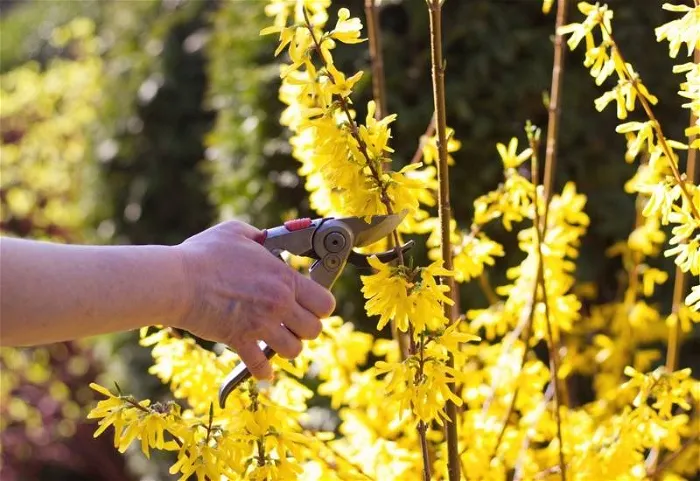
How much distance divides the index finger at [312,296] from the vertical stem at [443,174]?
0.28m

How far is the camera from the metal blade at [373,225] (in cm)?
162

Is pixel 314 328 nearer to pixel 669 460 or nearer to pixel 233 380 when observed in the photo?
pixel 233 380

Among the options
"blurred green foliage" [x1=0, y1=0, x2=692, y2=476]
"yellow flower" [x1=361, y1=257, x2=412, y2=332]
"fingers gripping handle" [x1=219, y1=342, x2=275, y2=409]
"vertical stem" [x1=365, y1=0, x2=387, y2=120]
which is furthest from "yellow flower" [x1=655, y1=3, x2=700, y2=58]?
"blurred green foliage" [x1=0, y1=0, x2=692, y2=476]

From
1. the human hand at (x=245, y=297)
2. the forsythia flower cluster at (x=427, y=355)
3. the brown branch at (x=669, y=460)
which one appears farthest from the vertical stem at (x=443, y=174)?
the brown branch at (x=669, y=460)

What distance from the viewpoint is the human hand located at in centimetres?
141

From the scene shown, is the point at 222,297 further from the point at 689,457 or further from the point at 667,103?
the point at 667,103

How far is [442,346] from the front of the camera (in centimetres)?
164

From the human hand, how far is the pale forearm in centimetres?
4

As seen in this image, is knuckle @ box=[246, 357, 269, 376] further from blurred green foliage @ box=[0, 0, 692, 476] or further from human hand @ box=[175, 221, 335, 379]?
blurred green foliage @ box=[0, 0, 692, 476]

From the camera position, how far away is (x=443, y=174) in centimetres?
169

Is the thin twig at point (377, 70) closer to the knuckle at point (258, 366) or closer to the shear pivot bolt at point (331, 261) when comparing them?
the shear pivot bolt at point (331, 261)

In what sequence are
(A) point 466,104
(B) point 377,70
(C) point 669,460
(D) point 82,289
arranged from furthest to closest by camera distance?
(A) point 466,104
(B) point 377,70
(C) point 669,460
(D) point 82,289

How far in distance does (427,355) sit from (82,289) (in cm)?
61

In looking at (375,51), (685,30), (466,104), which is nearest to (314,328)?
(685,30)
